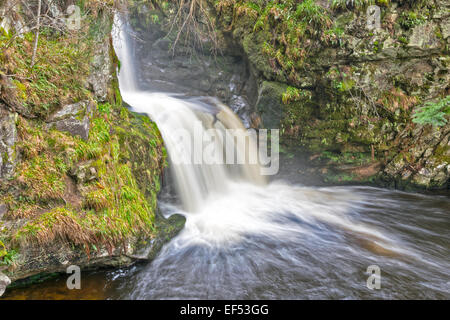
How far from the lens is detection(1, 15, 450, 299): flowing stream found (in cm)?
296

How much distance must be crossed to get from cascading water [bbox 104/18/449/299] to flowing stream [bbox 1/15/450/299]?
17mm

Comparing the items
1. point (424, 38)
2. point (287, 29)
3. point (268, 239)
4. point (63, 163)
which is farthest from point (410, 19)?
point (63, 163)

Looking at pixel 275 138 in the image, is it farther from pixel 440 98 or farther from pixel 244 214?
pixel 440 98

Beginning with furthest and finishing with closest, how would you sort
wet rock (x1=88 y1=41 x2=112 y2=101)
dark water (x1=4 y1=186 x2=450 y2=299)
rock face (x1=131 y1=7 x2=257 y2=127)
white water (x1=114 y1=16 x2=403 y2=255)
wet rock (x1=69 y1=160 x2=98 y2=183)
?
rock face (x1=131 y1=7 x2=257 y2=127), white water (x1=114 y1=16 x2=403 y2=255), wet rock (x1=88 y1=41 x2=112 y2=101), wet rock (x1=69 y1=160 x2=98 y2=183), dark water (x1=4 y1=186 x2=450 y2=299)

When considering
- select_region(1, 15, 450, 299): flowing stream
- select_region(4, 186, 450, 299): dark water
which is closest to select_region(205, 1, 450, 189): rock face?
select_region(1, 15, 450, 299): flowing stream

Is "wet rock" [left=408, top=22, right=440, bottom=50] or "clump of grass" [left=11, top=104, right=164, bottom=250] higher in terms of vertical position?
"wet rock" [left=408, top=22, right=440, bottom=50]

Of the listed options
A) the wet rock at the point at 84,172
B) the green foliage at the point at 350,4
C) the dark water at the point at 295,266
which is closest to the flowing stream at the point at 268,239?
the dark water at the point at 295,266

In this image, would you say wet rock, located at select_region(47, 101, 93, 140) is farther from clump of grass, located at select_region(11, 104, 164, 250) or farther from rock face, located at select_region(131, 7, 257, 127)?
rock face, located at select_region(131, 7, 257, 127)

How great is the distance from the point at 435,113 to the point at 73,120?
271 inches

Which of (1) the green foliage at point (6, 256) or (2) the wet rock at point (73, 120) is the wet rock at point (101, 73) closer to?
(2) the wet rock at point (73, 120)

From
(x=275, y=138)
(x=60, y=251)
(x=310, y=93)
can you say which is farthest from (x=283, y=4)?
(x=60, y=251)

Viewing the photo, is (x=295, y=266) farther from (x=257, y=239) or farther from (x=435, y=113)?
(x=435, y=113)

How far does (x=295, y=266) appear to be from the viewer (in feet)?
11.3

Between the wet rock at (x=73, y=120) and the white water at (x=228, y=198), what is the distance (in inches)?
79.7
